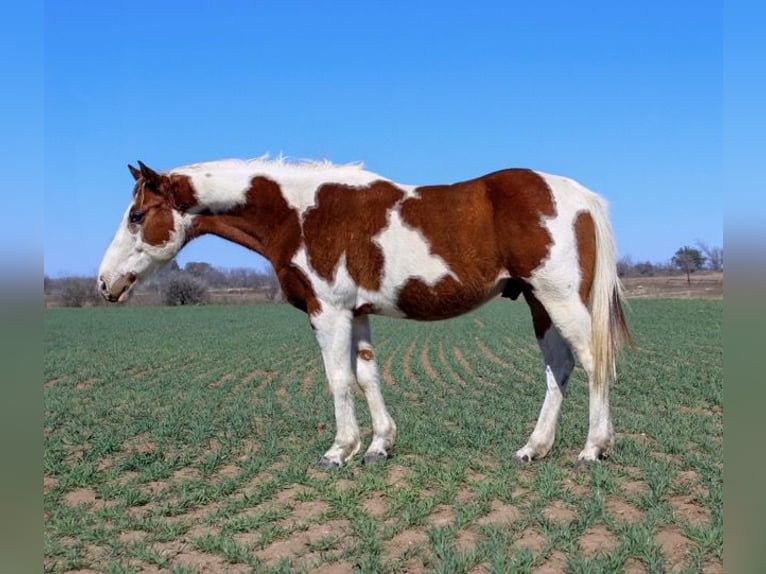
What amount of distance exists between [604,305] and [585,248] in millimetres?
556

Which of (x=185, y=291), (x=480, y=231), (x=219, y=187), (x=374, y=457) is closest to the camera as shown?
(x=480, y=231)

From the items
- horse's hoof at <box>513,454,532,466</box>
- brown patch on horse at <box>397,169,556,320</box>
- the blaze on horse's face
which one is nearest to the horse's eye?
the blaze on horse's face

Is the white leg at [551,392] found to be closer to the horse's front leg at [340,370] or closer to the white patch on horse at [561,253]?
the white patch on horse at [561,253]

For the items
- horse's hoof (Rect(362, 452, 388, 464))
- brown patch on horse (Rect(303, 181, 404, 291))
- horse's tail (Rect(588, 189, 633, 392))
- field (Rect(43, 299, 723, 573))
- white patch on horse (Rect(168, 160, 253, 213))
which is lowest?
field (Rect(43, 299, 723, 573))

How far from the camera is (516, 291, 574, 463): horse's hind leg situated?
20.1 feet

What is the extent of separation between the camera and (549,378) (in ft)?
20.5

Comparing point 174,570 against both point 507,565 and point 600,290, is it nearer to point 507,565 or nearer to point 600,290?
point 507,565

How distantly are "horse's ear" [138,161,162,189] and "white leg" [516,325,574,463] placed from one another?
422 centimetres

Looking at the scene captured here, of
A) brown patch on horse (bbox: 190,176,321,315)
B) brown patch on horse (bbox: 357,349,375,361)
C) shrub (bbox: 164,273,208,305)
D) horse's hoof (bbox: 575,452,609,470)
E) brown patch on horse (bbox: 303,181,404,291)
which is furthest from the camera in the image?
shrub (bbox: 164,273,208,305)

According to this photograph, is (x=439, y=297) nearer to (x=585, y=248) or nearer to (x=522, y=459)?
(x=585, y=248)

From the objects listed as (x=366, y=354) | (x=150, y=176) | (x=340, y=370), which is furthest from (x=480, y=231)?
(x=150, y=176)

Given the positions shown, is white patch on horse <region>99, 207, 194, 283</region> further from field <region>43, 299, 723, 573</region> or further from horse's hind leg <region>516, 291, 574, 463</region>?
horse's hind leg <region>516, 291, 574, 463</region>

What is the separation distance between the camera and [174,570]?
3.91 m

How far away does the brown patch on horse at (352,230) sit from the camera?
A: 20.0 feet
